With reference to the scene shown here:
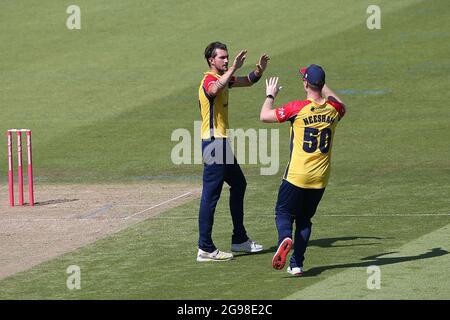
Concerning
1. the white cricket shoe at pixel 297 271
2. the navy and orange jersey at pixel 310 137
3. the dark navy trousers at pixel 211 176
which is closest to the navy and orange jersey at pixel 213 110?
the dark navy trousers at pixel 211 176

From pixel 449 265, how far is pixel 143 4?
76.8 feet

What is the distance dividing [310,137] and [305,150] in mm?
154

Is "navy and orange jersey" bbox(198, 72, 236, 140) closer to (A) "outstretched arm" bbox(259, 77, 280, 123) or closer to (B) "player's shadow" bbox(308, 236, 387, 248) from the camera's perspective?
(A) "outstretched arm" bbox(259, 77, 280, 123)

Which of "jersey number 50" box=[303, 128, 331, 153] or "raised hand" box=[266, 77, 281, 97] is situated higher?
"raised hand" box=[266, 77, 281, 97]

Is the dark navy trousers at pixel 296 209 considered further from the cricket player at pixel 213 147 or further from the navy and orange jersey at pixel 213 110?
the navy and orange jersey at pixel 213 110

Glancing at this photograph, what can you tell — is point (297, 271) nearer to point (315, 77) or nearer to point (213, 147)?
point (213, 147)

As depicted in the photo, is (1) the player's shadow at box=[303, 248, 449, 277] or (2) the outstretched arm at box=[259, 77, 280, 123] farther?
(1) the player's shadow at box=[303, 248, 449, 277]

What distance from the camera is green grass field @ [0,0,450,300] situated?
12.1 meters

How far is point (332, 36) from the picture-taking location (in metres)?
30.0

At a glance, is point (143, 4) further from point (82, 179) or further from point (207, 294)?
point (207, 294)

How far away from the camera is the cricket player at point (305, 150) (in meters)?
11.9

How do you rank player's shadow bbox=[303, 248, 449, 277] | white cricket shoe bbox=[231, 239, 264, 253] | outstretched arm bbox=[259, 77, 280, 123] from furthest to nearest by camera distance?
white cricket shoe bbox=[231, 239, 264, 253] → player's shadow bbox=[303, 248, 449, 277] → outstretched arm bbox=[259, 77, 280, 123]

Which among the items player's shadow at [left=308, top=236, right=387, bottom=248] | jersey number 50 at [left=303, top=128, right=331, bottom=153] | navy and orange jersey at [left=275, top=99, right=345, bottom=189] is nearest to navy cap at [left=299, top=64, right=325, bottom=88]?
navy and orange jersey at [left=275, top=99, right=345, bottom=189]

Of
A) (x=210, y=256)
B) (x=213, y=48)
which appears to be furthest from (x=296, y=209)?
(x=213, y=48)
